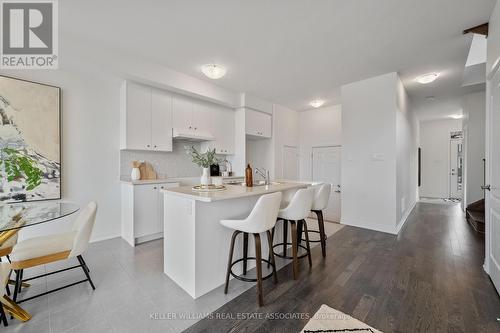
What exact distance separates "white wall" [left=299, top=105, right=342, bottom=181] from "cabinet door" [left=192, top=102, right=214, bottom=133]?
3010 millimetres

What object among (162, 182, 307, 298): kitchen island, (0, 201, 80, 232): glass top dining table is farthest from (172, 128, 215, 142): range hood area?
(0, 201, 80, 232): glass top dining table

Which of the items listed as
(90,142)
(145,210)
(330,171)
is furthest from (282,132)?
(90,142)

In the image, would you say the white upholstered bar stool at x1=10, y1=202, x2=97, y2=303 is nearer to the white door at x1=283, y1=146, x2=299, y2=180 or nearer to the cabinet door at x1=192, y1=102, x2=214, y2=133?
the cabinet door at x1=192, y1=102, x2=214, y2=133

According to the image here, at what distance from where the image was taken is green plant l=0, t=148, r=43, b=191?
2520 mm

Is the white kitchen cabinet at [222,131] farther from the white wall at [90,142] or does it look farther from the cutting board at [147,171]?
the white wall at [90,142]

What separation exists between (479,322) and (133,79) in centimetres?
479

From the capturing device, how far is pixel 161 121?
149 inches

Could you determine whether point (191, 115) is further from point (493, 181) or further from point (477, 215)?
point (477, 215)

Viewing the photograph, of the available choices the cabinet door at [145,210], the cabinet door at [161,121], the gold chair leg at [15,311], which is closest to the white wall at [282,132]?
the cabinet door at [161,121]

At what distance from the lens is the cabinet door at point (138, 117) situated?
339 centimetres

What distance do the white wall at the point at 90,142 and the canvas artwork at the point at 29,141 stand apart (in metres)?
0.13

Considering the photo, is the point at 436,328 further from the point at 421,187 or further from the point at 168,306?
the point at 421,187

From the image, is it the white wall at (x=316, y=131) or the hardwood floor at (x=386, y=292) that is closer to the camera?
the hardwood floor at (x=386, y=292)

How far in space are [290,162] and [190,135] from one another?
3069 mm
